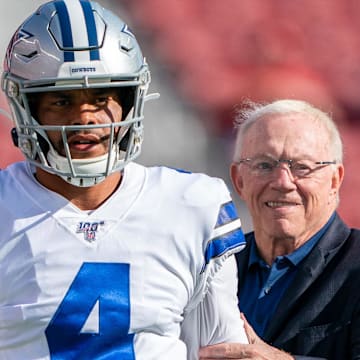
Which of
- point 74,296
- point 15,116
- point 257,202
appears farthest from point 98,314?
point 257,202

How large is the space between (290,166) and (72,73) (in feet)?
3.48

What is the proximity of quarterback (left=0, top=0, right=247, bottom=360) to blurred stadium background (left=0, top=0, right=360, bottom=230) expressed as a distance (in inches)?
77.7

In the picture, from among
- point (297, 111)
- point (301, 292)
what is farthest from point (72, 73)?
point (297, 111)

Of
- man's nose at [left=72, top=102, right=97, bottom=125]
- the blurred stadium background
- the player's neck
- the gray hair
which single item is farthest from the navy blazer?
the blurred stadium background

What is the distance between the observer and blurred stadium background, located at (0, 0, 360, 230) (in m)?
3.84

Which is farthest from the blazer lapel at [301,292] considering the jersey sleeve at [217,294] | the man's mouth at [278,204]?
the jersey sleeve at [217,294]

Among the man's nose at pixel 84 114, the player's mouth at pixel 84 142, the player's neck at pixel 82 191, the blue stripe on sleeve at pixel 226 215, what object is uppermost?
the man's nose at pixel 84 114

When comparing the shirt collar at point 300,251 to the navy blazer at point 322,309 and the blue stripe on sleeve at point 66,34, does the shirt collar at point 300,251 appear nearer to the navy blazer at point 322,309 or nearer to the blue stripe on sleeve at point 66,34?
the navy blazer at point 322,309

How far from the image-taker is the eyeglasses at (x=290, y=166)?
8.91ft

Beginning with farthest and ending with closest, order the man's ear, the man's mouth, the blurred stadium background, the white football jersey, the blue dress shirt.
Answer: the blurred stadium background, the man's ear, the man's mouth, the blue dress shirt, the white football jersey

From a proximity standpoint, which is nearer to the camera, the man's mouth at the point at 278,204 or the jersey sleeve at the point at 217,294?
the jersey sleeve at the point at 217,294

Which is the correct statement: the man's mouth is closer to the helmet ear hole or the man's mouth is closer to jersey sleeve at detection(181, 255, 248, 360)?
jersey sleeve at detection(181, 255, 248, 360)

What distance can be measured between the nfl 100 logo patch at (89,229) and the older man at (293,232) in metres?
0.84

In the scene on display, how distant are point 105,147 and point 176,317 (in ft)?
1.01
